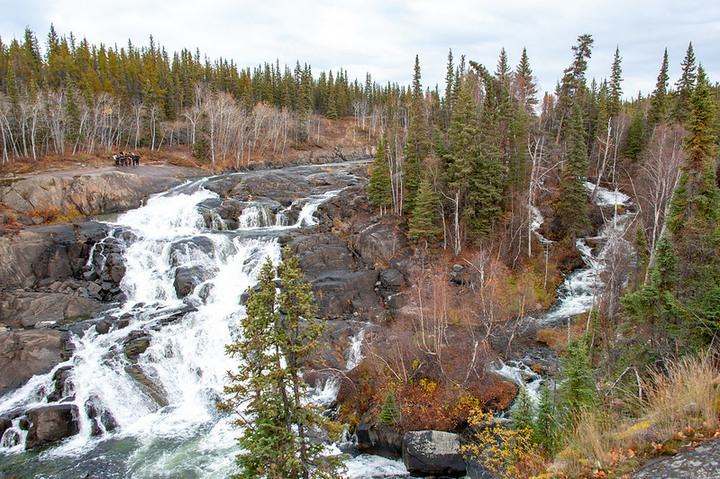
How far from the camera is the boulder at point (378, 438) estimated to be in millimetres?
17250

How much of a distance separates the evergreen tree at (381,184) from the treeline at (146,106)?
18.8 m

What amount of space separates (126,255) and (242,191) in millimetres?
17264

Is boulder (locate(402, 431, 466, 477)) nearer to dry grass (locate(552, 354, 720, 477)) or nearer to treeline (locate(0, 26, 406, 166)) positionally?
dry grass (locate(552, 354, 720, 477))

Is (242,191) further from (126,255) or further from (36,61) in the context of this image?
(36,61)

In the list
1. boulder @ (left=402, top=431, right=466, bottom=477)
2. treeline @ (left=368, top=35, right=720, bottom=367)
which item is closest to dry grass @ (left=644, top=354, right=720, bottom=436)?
treeline @ (left=368, top=35, right=720, bottom=367)

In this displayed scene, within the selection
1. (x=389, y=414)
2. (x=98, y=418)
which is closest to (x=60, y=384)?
(x=98, y=418)

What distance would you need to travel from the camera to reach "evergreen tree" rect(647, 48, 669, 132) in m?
50.3

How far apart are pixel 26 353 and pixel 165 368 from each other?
24.3ft

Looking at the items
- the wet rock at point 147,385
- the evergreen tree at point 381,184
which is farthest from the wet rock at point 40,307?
the evergreen tree at point 381,184

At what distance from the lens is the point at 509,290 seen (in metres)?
33.2

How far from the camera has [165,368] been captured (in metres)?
22.5

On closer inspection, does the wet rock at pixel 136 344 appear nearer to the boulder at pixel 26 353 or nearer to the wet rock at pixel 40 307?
the boulder at pixel 26 353

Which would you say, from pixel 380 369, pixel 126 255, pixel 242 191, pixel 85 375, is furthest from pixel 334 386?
pixel 242 191

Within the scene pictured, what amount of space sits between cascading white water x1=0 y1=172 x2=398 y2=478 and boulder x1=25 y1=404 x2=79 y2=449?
0.39 meters
